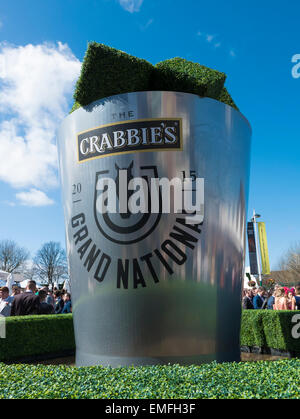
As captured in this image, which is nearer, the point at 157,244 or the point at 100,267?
the point at 157,244

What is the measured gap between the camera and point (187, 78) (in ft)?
21.9

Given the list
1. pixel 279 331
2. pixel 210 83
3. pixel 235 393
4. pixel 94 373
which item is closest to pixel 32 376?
pixel 94 373

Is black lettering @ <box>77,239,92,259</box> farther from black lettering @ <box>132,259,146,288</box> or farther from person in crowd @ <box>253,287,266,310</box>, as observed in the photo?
person in crowd @ <box>253,287,266,310</box>

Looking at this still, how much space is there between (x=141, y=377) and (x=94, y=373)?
650mm

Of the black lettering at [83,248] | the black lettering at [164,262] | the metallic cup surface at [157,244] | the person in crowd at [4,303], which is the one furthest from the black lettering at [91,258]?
the person in crowd at [4,303]

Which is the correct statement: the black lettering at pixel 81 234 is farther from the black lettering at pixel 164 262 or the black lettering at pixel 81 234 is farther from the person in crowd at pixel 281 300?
the person in crowd at pixel 281 300

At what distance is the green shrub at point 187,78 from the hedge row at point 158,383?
15.3ft

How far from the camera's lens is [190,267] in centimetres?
604

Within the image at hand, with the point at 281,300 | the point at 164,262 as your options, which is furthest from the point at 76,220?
the point at 281,300

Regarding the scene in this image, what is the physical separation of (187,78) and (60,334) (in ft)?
24.1

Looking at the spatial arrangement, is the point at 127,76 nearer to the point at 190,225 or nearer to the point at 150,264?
the point at 190,225

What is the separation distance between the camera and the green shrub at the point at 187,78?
661 cm

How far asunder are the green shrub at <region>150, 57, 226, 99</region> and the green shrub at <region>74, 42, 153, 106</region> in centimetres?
39
